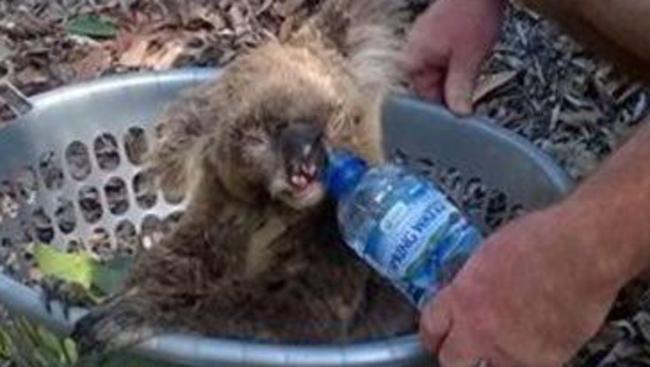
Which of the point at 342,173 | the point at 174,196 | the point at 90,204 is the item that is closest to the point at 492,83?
the point at 90,204

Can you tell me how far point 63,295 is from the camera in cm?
243

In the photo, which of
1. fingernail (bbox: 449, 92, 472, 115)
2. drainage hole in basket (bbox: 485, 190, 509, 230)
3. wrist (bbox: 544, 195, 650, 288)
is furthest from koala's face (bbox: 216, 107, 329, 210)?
drainage hole in basket (bbox: 485, 190, 509, 230)

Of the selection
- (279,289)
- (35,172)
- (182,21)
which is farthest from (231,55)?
(279,289)

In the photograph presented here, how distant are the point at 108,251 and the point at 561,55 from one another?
1091mm

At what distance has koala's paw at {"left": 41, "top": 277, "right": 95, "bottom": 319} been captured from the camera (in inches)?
94.6

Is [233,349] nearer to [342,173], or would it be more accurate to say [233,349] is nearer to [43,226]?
[342,173]

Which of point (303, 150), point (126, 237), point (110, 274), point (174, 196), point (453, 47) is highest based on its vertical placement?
point (303, 150)

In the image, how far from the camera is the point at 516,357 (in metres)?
2.24

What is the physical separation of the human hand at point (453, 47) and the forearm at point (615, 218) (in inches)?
27.7

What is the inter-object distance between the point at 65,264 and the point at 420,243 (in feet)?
2.39

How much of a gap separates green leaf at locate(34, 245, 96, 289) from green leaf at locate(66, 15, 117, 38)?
1147mm

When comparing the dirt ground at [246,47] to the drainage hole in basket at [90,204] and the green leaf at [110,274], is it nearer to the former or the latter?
the drainage hole in basket at [90,204]

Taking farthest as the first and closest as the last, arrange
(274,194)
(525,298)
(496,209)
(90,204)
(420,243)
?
(90,204), (496,209), (274,194), (420,243), (525,298)

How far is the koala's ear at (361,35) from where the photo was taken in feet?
8.86
